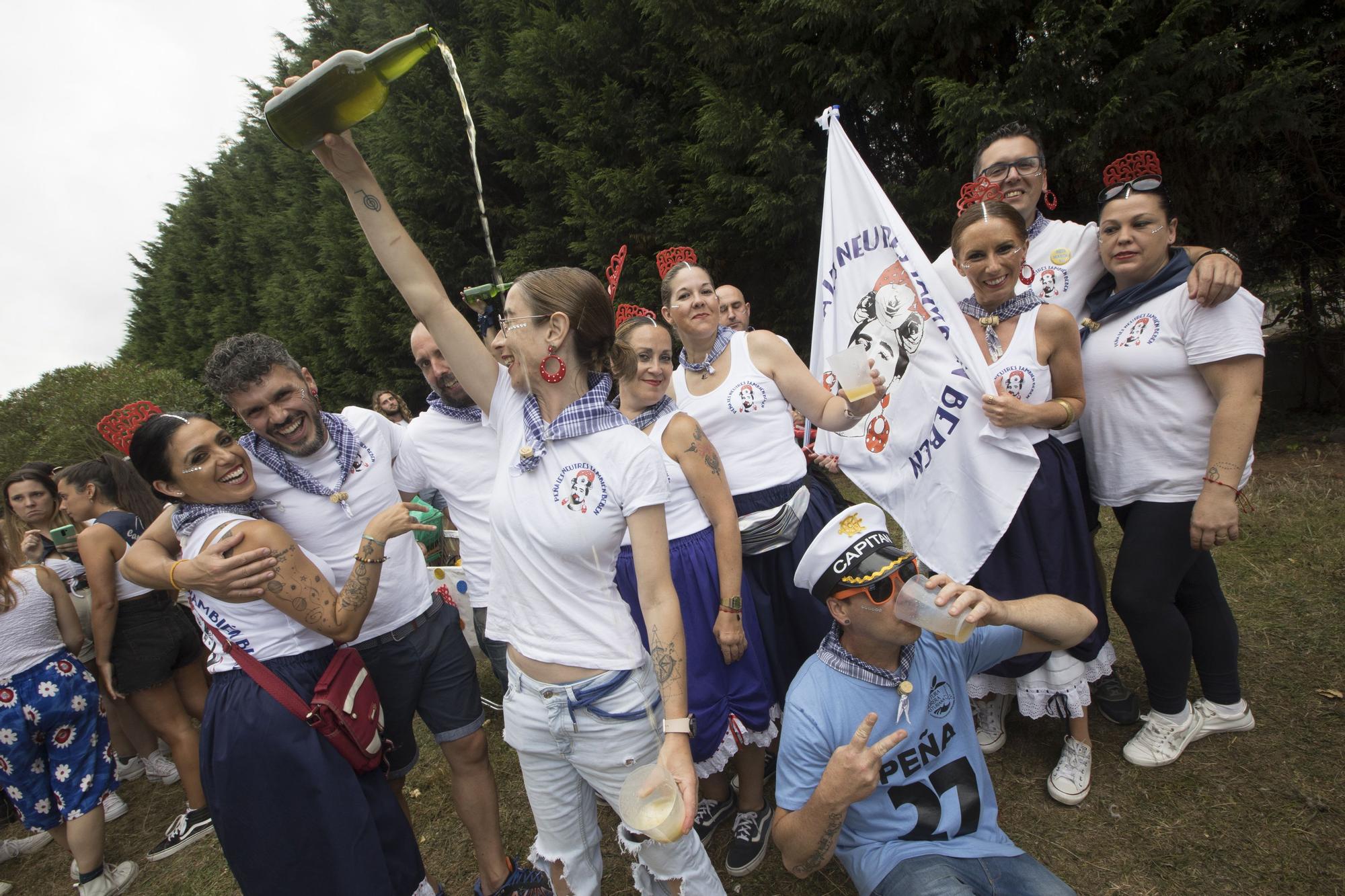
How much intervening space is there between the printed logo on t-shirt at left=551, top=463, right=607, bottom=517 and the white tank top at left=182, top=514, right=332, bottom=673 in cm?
93

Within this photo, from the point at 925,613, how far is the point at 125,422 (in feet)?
8.42

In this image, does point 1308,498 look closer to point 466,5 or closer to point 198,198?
point 466,5

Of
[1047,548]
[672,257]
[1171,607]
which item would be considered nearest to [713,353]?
[672,257]

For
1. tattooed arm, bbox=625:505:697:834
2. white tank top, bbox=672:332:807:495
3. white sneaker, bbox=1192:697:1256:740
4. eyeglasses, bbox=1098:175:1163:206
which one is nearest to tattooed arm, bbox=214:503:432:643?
tattooed arm, bbox=625:505:697:834

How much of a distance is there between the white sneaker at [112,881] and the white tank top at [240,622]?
2.33 m

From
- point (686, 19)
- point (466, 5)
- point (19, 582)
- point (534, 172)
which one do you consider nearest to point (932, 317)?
point (19, 582)

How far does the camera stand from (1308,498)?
502 cm

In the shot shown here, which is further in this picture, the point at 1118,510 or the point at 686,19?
the point at 686,19

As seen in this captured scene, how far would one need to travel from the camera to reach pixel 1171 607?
2.57 metres

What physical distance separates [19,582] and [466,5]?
33.2 ft

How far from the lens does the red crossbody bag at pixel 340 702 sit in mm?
2014

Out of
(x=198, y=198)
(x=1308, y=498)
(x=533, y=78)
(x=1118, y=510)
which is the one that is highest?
(x=198, y=198)

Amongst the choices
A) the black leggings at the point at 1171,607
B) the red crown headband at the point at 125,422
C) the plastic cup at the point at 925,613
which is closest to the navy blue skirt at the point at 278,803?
the red crown headband at the point at 125,422

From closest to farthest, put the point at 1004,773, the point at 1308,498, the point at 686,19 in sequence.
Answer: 1. the point at 1004,773
2. the point at 1308,498
3. the point at 686,19
